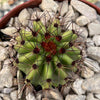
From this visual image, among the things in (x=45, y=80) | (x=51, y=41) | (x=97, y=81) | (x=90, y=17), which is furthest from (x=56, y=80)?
(x=90, y=17)

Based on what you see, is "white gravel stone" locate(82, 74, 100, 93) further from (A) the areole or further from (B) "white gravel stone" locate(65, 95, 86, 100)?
(A) the areole

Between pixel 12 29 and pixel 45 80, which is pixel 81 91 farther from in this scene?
pixel 12 29

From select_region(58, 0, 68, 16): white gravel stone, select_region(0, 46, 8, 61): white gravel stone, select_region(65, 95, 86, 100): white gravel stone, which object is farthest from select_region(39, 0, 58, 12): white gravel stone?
select_region(65, 95, 86, 100): white gravel stone

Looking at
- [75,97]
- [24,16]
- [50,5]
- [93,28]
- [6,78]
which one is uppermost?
[50,5]

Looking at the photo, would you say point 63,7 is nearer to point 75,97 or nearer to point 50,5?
point 50,5

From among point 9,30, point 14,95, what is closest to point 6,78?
point 14,95

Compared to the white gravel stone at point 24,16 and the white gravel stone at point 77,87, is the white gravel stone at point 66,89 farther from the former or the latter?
the white gravel stone at point 24,16
